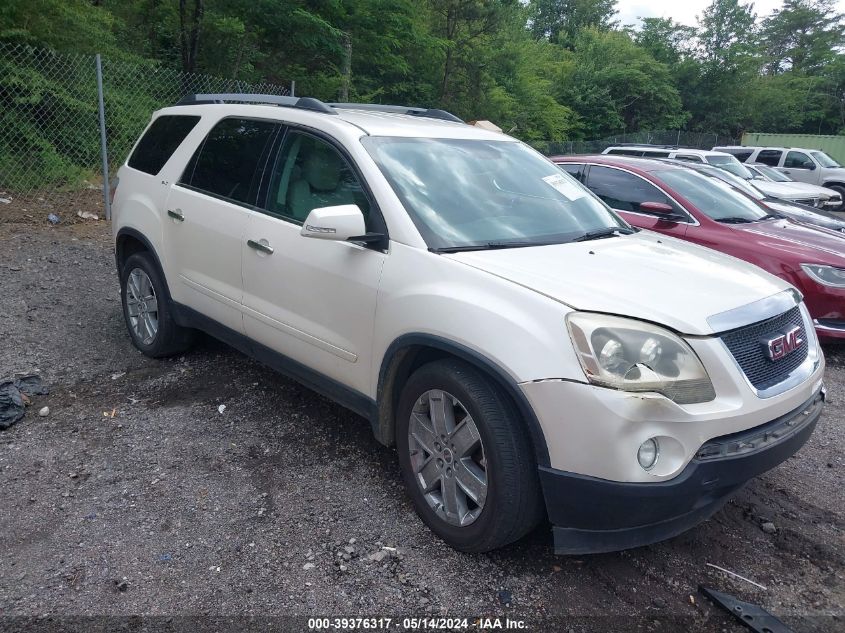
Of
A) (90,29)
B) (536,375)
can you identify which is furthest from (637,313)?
(90,29)

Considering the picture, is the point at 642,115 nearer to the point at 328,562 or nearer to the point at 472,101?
the point at 472,101

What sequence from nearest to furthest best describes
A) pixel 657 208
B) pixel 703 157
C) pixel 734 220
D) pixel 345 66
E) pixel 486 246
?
1. pixel 486 246
2. pixel 657 208
3. pixel 734 220
4. pixel 345 66
5. pixel 703 157

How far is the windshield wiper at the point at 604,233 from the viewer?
11.7 ft

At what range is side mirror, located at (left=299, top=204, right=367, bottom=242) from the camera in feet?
10.1

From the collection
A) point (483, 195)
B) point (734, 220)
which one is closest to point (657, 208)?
point (734, 220)

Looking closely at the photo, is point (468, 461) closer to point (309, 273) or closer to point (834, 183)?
point (309, 273)

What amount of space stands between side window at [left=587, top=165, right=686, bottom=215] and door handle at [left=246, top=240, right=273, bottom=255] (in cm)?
406

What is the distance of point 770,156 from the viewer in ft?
67.9

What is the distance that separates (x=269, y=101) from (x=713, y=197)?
15.3 feet

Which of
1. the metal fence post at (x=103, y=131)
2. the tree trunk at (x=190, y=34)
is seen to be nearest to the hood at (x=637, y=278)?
the metal fence post at (x=103, y=131)

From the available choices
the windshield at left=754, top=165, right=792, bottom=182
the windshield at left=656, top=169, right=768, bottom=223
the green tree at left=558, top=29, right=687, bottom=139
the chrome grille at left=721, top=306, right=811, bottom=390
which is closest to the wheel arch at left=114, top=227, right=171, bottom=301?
the chrome grille at left=721, top=306, right=811, bottom=390

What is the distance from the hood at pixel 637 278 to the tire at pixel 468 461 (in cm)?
47

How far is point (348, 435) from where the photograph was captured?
161 inches

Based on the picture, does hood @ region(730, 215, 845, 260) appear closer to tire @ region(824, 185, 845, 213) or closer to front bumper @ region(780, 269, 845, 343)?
front bumper @ region(780, 269, 845, 343)
